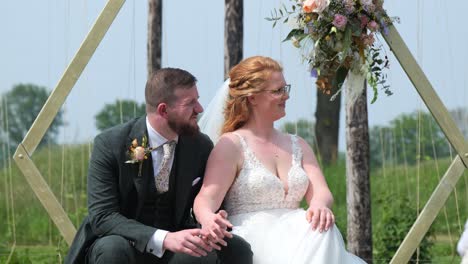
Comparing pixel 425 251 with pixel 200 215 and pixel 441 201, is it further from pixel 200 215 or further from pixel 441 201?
pixel 200 215

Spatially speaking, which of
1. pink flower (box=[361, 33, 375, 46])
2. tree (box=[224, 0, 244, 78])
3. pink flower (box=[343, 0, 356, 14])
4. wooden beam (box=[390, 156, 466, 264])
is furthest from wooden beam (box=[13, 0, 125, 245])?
tree (box=[224, 0, 244, 78])

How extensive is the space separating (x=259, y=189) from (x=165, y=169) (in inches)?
18.2

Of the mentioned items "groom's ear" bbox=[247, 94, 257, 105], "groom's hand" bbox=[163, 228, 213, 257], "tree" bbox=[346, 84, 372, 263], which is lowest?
"tree" bbox=[346, 84, 372, 263]

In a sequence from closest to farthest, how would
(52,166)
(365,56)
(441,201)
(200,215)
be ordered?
(200,215)
(365,56)
(441,201)
(52,166)

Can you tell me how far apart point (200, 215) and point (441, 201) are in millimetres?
1739

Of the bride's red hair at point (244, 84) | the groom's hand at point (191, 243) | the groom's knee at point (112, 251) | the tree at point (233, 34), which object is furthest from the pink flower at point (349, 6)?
the tree at point (233, 34)

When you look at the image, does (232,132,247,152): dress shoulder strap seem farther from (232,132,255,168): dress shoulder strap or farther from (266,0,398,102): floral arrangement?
(266,0,398,102): floral arrangement

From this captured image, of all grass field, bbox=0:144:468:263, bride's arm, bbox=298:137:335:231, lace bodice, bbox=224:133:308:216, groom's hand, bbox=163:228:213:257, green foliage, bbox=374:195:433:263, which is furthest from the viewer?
grass field, bbox=0:144:468:263

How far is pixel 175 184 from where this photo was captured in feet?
14.6

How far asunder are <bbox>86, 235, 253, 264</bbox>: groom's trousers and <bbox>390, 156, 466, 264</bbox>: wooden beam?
1.55m

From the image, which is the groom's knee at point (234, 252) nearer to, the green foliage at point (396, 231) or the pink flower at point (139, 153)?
the pink flower at point (139, 153)

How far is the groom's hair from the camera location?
172 inches

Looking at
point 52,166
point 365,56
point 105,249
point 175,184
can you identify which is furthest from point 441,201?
point 52,166

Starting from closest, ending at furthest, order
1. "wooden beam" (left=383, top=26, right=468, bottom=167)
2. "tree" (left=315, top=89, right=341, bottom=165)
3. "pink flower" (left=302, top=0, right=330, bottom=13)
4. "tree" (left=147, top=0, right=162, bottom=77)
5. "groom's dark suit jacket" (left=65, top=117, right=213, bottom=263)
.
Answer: "groom's dark suit jacket" (left=65, top=117, right=213, bottom=263), "pink flower" (left=302, top=0, right=330, bottom=13), "wooden beam" (left=383, top=26, right=468, bottom=167), "tree" (left=147, top=0, right=162, bottom=77), "tree" (left=315, top=89, right=341, bottom=165)
